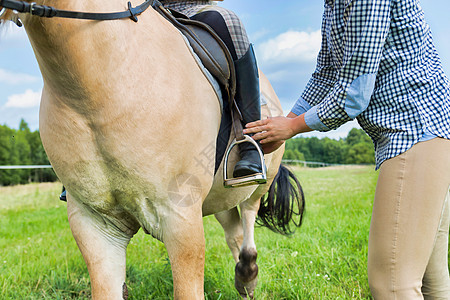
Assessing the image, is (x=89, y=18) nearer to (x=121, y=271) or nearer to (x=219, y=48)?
(x=219, y=48)

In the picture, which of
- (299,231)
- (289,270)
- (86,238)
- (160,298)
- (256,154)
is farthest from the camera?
(299,231)

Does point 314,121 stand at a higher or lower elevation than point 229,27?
lower

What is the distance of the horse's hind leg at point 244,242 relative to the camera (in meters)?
3.27

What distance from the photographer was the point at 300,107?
214 cm

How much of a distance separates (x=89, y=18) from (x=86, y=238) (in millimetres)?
1030

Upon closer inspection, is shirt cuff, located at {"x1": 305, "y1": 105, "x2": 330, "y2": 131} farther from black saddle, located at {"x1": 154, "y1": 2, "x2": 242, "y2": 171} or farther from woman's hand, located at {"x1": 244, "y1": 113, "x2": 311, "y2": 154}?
black saddle, located at {"x1": 154, "y1": 2, "x2": 242, "y2": 171}

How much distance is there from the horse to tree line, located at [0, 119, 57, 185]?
3084cm

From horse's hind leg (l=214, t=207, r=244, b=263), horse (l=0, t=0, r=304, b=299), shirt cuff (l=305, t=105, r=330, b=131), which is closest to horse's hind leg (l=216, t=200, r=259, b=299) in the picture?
horse's hind leg (l=214, t=207, r=244, b=263)

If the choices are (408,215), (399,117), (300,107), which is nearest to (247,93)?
(300,107)

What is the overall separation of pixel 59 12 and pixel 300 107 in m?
1.32

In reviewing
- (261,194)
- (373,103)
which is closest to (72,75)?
(373,103)

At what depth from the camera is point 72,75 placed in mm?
1457

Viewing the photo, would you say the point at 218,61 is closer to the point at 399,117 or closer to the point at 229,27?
the point at 229,27

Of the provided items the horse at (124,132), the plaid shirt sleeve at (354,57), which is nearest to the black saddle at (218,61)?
the horse at (124,132)
